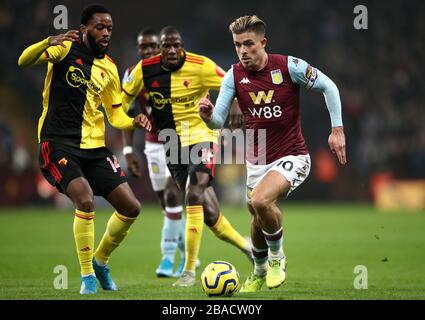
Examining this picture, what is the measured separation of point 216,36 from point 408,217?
1047 cm

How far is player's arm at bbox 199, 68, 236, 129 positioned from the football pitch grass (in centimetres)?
153

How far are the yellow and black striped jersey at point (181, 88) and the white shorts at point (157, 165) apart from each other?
129 cm

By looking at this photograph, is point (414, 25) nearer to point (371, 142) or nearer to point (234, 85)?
point (371, 142)

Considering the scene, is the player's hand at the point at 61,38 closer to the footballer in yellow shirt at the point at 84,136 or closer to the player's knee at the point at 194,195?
the footballer in yellow shirt at the point at 84,136

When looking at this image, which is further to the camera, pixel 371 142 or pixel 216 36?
pixel 216 36

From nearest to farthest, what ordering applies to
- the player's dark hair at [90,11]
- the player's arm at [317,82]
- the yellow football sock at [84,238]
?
the yellow football sock at [84,238] < the player's arm at [317,82] < the player's dark hair at [90,11]

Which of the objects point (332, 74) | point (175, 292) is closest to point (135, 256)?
point (175, 292)

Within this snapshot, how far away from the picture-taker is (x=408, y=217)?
17.5 m

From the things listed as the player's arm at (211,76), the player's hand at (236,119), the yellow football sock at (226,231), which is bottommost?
the yellow football sock at (226,231)

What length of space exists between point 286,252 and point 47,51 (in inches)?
218

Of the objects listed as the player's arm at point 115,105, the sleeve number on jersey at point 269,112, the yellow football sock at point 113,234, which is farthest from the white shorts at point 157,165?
the sleeve number on jersey at point 269,112

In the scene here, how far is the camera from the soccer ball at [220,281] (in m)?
7.16

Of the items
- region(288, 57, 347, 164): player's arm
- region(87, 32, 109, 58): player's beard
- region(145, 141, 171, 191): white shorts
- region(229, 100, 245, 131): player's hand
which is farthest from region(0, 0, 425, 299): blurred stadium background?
region(288, 57, 347, 164): player's arm

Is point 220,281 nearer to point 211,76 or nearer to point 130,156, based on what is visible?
point 211,76
